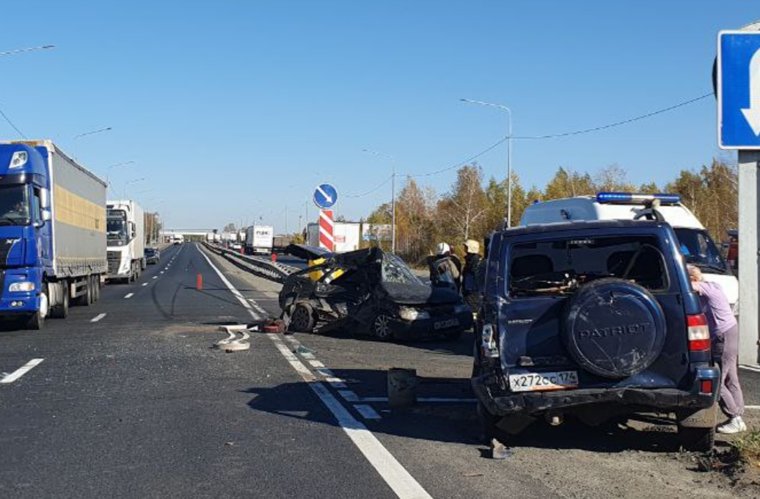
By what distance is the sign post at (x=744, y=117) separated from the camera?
580cm

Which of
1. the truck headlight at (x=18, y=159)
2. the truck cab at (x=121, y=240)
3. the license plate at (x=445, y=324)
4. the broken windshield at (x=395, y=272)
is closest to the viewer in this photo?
the license plate at (x=445, y=324)

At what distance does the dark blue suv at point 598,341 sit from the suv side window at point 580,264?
2 centimetres

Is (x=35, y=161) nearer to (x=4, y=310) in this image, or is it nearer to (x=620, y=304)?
(x=4, y=310)

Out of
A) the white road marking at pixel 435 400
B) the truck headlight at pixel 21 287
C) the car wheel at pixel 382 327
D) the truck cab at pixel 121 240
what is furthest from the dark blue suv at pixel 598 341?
the truck cab at pixel 121 240

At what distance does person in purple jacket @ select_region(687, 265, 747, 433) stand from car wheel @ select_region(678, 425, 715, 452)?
70 centimetres

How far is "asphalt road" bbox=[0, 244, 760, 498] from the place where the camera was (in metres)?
5.79

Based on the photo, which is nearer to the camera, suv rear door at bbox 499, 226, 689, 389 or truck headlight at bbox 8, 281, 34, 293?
suv rear door at bbox 499, 226, 689, 389

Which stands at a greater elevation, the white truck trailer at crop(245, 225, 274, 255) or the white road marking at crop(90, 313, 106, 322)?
the white truck trailer at crop(245, 225, 274, 255)

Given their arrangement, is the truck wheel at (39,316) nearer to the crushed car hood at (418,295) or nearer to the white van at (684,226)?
the crushed car hood at (418,295)

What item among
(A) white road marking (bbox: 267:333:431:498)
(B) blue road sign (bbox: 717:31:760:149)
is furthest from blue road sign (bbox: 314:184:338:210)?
(B) blue road sign (bbox: 717:31:760:149)

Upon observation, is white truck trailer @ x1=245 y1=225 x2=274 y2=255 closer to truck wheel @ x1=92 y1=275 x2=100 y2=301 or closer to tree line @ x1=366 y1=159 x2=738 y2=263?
tree line @ x1=366 y1=159 x2=738 y2=263

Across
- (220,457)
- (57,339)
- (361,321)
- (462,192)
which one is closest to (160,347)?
(57,339)

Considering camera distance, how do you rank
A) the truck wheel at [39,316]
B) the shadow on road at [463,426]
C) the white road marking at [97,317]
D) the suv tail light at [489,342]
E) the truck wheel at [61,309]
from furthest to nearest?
the truck wheel at [61,309] < the white road marking at [97,317] < the truck wheel at [39,316] < the shadow on road at [463,426] < the suv tail light at [489,342]

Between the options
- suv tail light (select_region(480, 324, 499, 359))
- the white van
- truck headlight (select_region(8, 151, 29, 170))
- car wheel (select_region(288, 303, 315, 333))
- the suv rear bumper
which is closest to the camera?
the suv rear bumper
